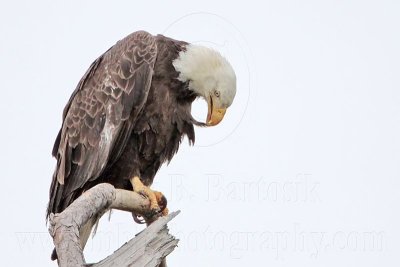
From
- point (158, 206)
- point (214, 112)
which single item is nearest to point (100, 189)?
point (158, 206)

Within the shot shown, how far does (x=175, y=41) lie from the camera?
301 inches

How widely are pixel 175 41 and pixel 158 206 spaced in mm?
1578

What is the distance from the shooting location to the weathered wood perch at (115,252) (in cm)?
438

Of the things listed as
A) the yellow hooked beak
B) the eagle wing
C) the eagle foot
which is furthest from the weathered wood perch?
the yellow hooked beak

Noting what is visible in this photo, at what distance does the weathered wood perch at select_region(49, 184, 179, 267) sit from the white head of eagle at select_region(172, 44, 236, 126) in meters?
1.61

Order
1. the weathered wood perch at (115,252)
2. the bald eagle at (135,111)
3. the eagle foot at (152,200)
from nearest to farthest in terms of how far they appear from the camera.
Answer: the weathered wood perch at (115,252) → the eagle foot at (152,200) → the bald eagle at (135,111)

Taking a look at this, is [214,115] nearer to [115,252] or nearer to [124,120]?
[124,120]

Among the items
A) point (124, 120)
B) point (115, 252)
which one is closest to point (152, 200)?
point (124, 120)

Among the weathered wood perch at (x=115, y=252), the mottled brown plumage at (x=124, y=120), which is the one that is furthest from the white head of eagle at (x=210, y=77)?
the weathered wood perch at (x=115, y=252)

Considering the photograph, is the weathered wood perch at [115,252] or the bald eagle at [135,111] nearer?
the weathered wood perch at [115,252]

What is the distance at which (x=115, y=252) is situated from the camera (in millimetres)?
4793

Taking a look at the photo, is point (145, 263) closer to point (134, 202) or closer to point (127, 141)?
point (134, 202)

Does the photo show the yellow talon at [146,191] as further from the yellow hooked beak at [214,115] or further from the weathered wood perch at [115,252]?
the weathered wood perch at [115,252]

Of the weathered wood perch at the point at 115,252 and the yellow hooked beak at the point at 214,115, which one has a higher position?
the yellow hooked beak at the point at 214,115
